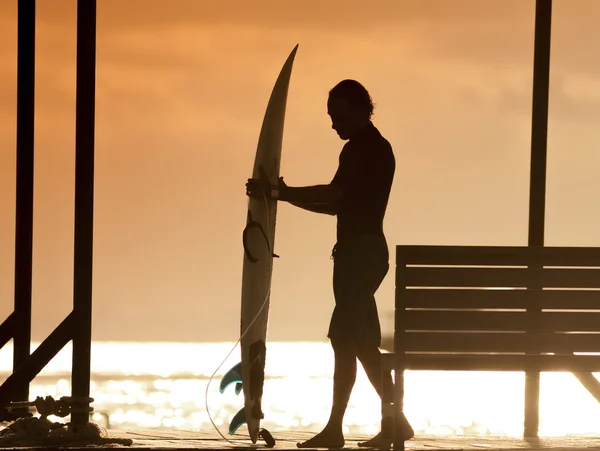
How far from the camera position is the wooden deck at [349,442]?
580 cm

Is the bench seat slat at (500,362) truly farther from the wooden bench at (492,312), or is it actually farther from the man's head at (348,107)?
the man's head at (348,107)

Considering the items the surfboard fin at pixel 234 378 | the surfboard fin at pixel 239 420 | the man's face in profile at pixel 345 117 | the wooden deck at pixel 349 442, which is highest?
the man's face in profile at pixel 345 117

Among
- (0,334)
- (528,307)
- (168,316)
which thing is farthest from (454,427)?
(168,316)

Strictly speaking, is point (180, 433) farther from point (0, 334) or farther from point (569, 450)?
point (569, 450)

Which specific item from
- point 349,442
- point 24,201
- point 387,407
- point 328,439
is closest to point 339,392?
point 328,439

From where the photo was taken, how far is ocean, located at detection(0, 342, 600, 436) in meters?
25.4

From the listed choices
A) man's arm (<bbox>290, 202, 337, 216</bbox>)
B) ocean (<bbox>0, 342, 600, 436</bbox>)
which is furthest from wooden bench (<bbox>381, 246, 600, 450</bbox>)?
ocean (<bbox>0, 342, 600, 436</bbox>)

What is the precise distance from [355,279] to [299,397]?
109ft

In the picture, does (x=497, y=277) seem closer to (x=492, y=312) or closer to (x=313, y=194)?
(x=492, y=312)

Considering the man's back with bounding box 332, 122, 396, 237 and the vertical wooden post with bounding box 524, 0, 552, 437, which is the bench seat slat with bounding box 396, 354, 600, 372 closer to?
the man's back with bounding box 332, 122, 396, 237

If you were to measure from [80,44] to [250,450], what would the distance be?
2001mm

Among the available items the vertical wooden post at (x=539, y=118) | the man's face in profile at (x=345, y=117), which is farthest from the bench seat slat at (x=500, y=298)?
the vertical wooden post at (x=539, y=118)

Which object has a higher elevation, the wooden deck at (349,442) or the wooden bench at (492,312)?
the wooden bench at (492,312)

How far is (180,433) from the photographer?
6789 millimetres
